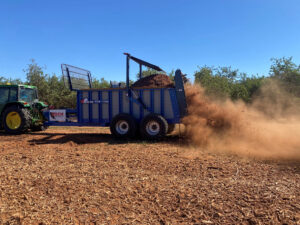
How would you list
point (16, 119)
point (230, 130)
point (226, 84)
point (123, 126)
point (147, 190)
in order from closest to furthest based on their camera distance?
point (147, 190) → point (230, 130) → point (123, 126) → point (16, 119) → point (226, 84)

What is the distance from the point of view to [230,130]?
8.12 m

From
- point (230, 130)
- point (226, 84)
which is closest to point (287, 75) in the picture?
point (226, 84)

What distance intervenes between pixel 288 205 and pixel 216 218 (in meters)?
1.13

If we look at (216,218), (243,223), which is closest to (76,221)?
(216,218)

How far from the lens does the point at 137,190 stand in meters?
3.74

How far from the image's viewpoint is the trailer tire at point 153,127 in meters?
8.65

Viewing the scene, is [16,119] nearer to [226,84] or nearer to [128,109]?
[128,109]

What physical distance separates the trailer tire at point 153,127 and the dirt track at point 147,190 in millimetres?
2494

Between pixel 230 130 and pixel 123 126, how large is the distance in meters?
4.25

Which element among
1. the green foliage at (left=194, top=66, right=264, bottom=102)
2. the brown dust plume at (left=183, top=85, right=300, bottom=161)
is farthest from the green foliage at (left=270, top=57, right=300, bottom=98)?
the brown dust plume at (left=183, top=85, right=300, bottom=161)

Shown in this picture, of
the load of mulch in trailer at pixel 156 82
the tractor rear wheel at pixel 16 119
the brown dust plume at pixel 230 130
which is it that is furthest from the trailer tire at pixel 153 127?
the tractor rear wheel at pixel 16 119

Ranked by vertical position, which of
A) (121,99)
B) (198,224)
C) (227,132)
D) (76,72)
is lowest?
(198,224)

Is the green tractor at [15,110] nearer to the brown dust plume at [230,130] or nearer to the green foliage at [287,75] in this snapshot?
the brown dust plume at [230,130]

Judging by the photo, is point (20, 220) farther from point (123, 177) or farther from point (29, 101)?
point (29, 101)
